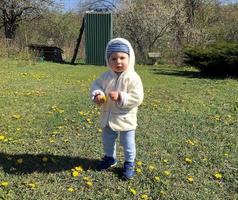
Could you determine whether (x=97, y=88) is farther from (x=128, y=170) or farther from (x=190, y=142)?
(x=190, y=142)

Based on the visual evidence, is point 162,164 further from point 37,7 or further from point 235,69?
point 37,7

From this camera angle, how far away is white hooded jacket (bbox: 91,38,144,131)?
13.0 feet

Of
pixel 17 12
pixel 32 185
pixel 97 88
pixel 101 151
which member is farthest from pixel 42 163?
pixel 17 12

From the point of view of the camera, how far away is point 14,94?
870 centimetres

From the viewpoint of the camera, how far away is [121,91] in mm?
4008

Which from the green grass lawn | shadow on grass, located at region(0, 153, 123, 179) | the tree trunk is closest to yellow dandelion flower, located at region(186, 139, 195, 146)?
the green grass lawn

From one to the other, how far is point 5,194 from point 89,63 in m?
15.0

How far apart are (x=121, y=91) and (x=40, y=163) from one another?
4.35ft

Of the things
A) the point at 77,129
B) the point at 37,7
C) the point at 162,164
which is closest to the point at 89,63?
the point at 37,7

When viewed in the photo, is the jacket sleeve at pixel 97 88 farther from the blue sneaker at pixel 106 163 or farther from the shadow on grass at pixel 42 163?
the shadow on grass at pixel 42 163

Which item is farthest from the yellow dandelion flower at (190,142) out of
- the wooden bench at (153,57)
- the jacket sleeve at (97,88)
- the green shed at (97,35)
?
the wooden bench at (153,57)

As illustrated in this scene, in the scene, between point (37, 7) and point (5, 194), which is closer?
point (5, 194)

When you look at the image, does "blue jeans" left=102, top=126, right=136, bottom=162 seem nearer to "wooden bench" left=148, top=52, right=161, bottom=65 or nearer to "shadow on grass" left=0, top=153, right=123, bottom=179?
"shadow on grass" left=0, top=153, right=123, bottom=179

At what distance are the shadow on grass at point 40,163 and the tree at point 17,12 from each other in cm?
2192
